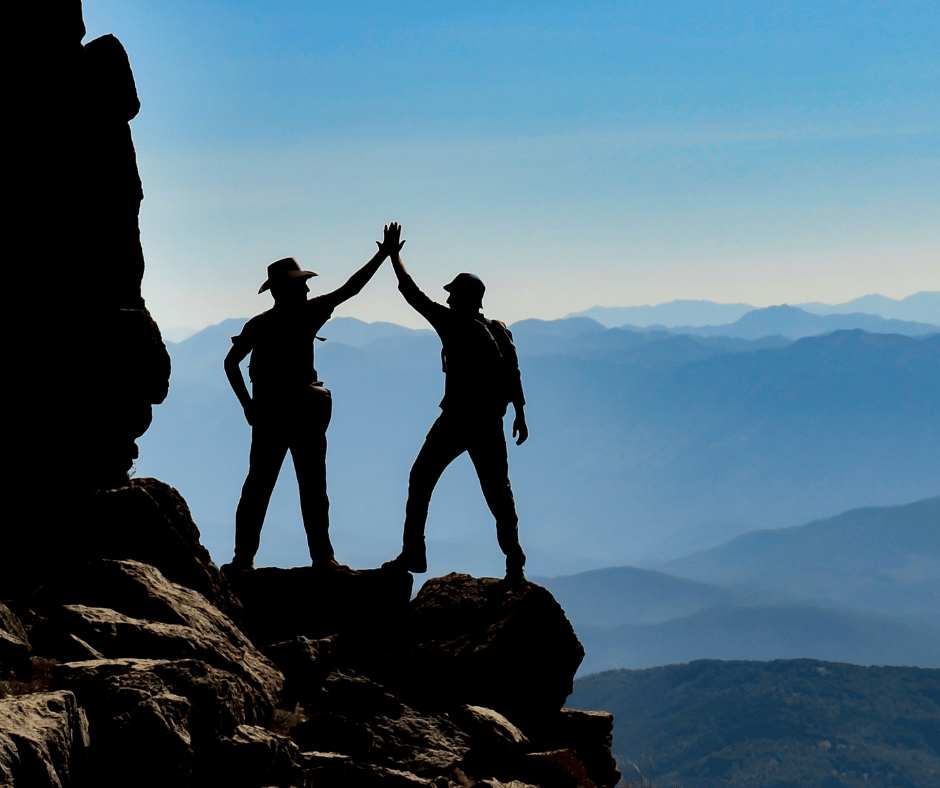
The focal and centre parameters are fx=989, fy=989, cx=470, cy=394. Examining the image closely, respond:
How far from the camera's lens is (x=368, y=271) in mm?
11203

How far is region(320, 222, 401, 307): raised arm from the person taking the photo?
11086mm

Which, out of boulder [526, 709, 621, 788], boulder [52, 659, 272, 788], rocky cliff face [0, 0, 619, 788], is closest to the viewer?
boulder [52, 659, 272, 788]

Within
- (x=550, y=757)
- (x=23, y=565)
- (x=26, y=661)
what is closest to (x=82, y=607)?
(x=26, y=661)

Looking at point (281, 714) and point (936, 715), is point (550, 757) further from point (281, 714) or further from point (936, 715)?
point (936, 715)

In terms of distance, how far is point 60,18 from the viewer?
937 centimetres

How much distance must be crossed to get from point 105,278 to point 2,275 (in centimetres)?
91

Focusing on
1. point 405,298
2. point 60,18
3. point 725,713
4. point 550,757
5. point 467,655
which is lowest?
point 725,713

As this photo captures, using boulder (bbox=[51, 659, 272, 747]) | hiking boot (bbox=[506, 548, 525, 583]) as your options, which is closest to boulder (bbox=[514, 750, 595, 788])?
hiking boot (bbox=[506, 548, 525, 583])

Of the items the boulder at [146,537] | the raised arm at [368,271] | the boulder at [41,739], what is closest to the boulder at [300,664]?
the boulder at [146,537]

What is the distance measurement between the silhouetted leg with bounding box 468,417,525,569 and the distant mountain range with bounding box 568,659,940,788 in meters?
163

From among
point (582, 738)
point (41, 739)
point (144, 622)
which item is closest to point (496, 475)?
point (582, 738)

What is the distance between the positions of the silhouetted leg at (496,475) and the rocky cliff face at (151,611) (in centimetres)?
56

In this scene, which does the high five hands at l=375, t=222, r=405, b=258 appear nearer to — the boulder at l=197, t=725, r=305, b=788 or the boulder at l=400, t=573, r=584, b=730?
the boulder at l=400, t=573, r=584, b=730

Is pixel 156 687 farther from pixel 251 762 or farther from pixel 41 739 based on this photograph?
pixel 41 739
